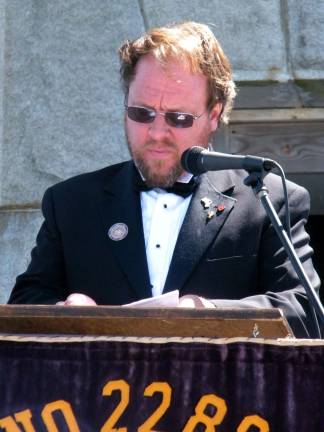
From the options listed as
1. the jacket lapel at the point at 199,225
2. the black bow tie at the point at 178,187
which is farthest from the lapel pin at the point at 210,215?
the black bow tie at the point at 178,187

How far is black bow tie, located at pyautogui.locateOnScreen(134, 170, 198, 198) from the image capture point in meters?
3.48

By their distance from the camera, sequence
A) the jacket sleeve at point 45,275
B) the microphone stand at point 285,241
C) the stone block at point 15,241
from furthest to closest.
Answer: the stone block at point 15,241, the jacket sleeve at point 45,275, the microphone stand at point 285,241

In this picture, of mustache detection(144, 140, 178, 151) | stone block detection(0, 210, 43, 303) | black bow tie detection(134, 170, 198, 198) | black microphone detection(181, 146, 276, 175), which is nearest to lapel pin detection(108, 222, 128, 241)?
black bow tie detection(134, 170, 198, 198)

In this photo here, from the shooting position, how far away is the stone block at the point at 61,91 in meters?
5.05

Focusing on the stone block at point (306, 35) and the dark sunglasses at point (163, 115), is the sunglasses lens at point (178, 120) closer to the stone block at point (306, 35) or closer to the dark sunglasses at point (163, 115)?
the dark sunglasses at point (163, 115)

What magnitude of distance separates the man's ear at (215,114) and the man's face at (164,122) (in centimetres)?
5

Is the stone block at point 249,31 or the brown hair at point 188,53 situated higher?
the stone block at point 249,31

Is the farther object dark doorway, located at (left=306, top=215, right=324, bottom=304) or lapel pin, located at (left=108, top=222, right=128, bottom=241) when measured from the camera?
dark doorway, located at (left=306, top=215, right=324, bottom=304)

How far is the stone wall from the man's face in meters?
1.51

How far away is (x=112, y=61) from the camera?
511 cm

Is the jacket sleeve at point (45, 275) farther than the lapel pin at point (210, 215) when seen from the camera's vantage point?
No

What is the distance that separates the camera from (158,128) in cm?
333

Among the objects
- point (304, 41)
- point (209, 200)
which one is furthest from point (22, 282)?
point (304, 41)

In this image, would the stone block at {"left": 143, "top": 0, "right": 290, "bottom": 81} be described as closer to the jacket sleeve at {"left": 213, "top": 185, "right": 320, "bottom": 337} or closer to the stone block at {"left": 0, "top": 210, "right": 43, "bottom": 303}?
the stone block at {"left": 0, "top": 210, "right": 43, "bottom": 303}
